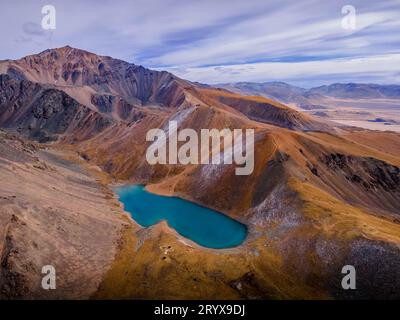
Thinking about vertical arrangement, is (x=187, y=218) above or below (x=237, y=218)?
above

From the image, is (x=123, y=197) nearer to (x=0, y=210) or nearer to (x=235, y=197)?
(x=235, y=197)

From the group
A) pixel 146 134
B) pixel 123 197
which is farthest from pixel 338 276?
pixel 146 134

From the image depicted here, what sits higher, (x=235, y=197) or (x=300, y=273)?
(x=235, y=197)

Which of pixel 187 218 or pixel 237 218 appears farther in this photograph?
pixel 187 218

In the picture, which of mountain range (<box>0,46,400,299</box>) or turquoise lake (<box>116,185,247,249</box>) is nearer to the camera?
mountain range (<box>0,46,400,299</box>)

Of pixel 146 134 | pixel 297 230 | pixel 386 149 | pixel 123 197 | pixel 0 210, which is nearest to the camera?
pixel 0 210

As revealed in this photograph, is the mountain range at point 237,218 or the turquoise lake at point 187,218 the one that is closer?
the mountain range at point 237,218
